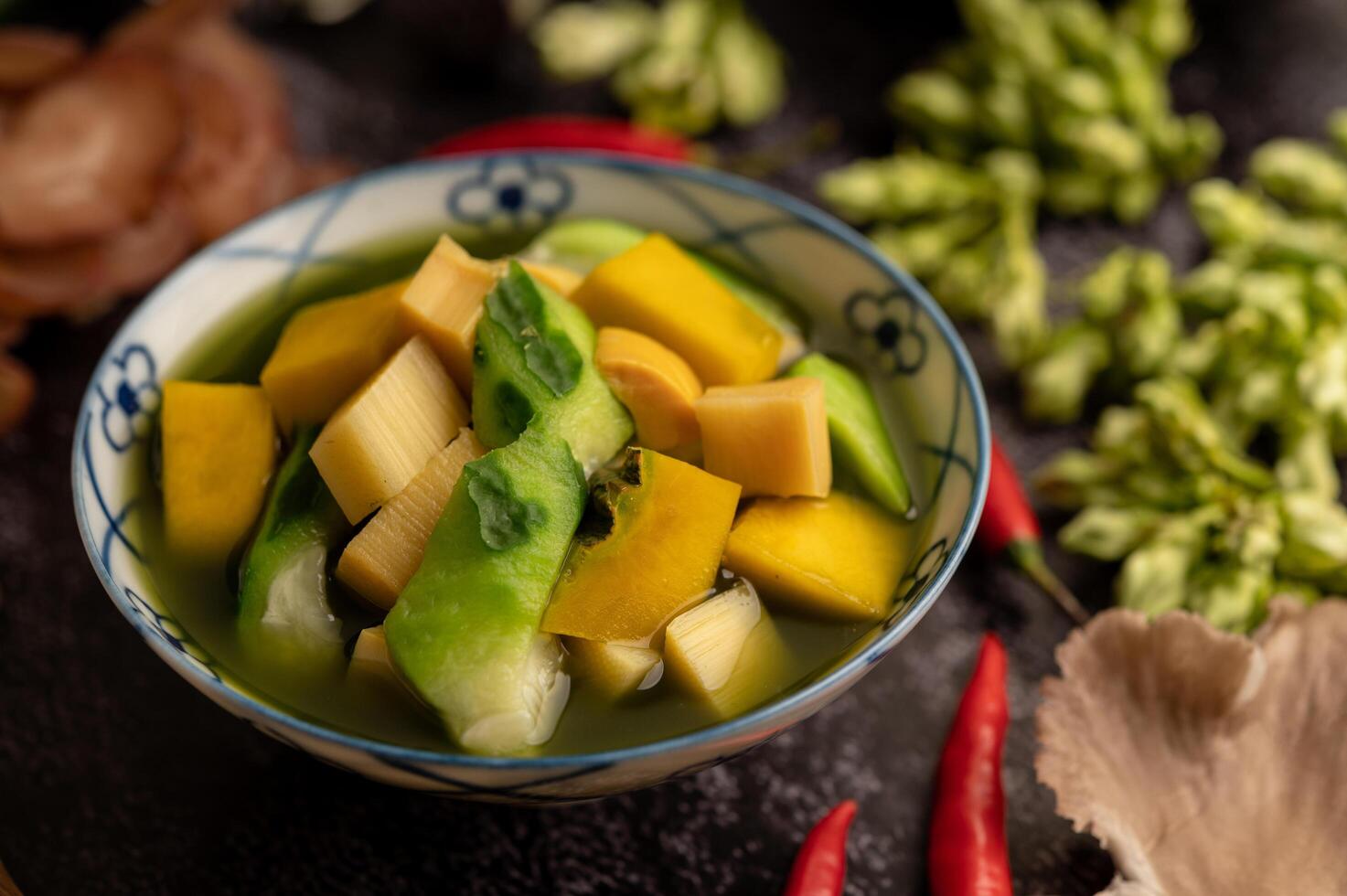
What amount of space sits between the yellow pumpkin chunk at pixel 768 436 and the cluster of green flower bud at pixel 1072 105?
5.04ft

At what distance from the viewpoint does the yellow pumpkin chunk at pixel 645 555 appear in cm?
156

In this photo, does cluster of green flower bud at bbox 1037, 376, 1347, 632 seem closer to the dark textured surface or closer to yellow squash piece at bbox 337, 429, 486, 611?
the dark textured surface

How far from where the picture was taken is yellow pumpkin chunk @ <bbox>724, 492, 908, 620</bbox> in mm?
1660

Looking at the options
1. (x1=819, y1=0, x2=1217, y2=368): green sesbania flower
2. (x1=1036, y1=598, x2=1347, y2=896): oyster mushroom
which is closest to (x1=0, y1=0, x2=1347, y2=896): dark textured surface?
(x1=1036, y1=598, x2=1347, y2=896): oyster mushroom

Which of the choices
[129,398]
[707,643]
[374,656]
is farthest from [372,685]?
[129,398]

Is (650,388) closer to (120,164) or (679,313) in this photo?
(679,313)

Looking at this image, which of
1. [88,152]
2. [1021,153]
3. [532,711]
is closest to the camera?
[532,711]

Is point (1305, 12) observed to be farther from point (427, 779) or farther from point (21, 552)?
point (21, 552)

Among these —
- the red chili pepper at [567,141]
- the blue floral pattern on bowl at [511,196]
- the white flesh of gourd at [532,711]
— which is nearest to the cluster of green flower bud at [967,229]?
the red chili pepper at [567,141]

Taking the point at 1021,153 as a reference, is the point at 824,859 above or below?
below

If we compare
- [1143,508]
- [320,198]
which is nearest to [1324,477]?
[1143,508]

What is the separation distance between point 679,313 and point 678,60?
5.17 feet

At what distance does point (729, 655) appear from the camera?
1.63 meters

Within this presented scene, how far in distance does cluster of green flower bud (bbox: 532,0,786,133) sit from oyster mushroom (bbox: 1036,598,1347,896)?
6.01 ft
